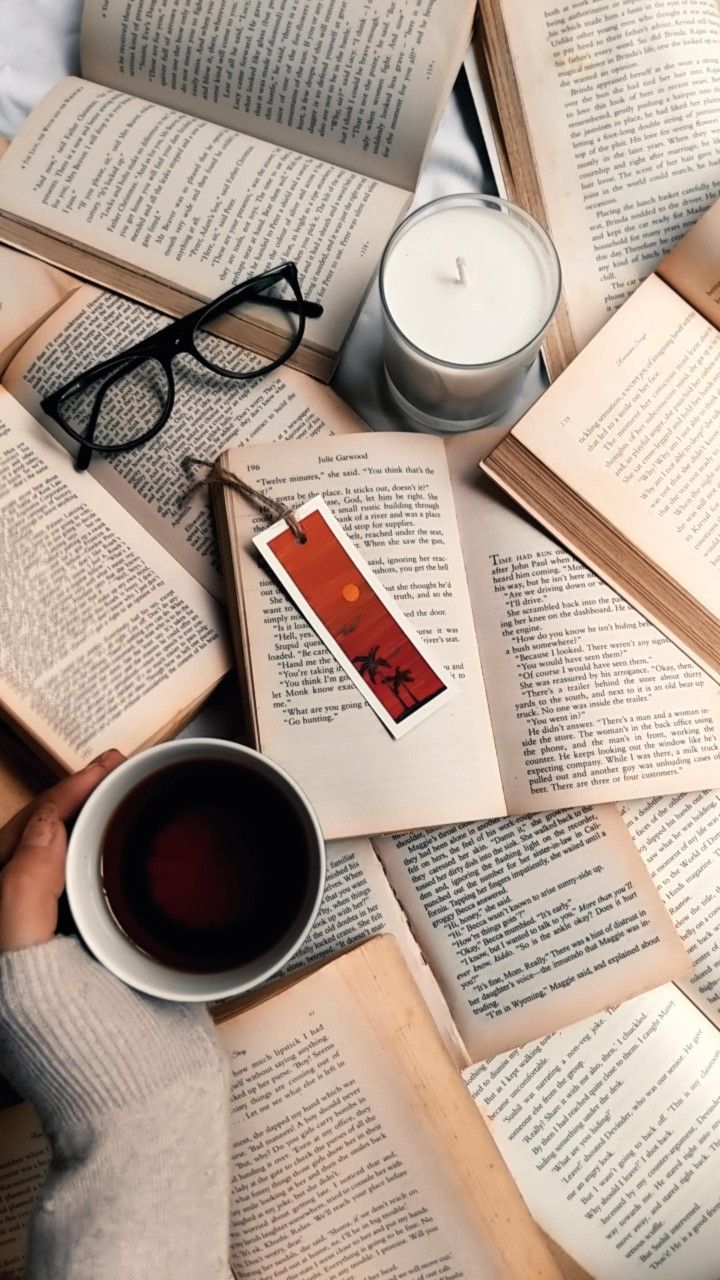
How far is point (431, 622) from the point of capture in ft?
2.30

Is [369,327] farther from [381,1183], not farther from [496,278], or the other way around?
[381,1183]

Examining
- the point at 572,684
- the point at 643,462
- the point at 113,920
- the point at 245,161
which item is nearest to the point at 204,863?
the point at 113,920

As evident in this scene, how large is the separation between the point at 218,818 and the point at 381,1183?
267 millimetres

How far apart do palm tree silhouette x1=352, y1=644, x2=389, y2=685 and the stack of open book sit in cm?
2

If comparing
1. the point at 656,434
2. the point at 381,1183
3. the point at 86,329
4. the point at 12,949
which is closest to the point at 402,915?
the point at 381,1183

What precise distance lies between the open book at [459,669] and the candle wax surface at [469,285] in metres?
0.08

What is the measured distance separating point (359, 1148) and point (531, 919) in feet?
0.63

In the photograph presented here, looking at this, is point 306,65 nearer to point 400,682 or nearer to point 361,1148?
point 400,682

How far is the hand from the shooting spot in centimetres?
55

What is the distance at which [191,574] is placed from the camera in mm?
718

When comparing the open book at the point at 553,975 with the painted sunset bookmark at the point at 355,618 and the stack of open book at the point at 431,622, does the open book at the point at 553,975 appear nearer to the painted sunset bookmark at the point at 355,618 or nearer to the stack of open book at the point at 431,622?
the stack of open book at the point at 431,622

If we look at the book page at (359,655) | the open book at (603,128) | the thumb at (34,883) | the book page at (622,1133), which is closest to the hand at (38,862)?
the thumb at (34,883)

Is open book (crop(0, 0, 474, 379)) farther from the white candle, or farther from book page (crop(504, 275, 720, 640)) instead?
book page (crop(504, 275, 720, 640))

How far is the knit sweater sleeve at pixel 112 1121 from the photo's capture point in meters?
0.54
